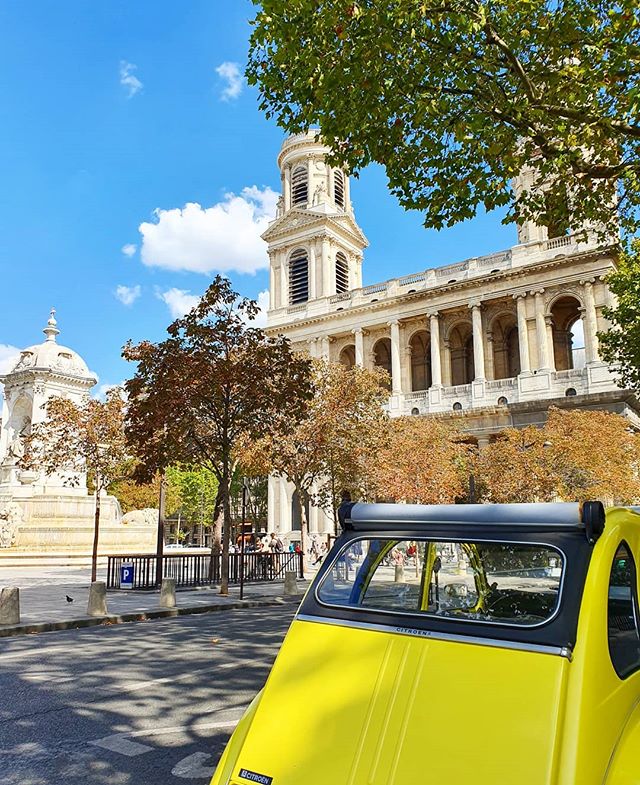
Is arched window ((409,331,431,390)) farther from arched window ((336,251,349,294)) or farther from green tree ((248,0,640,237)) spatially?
green tree ((248,0,640,237))

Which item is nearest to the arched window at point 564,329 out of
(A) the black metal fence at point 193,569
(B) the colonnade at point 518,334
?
(B) the colonnade at point 518,334

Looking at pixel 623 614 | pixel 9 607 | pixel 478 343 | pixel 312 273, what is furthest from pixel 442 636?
pixel 312 273

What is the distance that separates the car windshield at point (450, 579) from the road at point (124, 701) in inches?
86.8

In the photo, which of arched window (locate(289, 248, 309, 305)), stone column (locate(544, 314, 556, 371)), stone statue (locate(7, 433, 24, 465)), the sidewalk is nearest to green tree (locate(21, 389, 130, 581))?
the sidewalk

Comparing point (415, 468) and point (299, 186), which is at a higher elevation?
point (299, 186)

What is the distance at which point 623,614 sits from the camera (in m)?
2.88

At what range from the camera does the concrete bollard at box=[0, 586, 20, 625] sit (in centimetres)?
1147

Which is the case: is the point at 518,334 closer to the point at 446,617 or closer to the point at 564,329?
the point at 564,329

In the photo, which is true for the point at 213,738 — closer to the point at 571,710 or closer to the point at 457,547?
the point at 457,547

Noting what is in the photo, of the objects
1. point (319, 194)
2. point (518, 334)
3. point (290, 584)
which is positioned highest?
point (319, 194)

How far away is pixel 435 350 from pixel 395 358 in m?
3.39

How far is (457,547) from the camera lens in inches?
125

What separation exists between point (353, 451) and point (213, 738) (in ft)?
70.0

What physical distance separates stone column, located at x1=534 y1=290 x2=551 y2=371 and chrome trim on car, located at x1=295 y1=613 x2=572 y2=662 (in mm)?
40998
